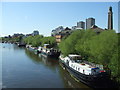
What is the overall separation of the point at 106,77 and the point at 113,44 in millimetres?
4660

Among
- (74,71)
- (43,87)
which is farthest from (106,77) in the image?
(43,87)

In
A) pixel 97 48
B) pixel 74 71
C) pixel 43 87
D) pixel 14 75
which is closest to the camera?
pixel 43 87

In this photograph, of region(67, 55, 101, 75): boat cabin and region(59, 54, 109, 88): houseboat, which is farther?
region(67, 55, 101, 75): boat cabin

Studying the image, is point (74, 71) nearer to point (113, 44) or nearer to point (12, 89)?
point (113, 44)

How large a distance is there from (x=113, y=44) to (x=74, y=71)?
24.4 ft

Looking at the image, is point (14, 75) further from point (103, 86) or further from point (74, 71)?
point (103, 86)

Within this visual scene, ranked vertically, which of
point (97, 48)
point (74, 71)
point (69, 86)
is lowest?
point (69, 86)

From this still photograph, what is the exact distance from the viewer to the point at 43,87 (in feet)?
76.7

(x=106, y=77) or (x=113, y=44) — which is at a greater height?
(x=113, y=44)

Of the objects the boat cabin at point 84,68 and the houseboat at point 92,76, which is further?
the boat cabin at point 84,68

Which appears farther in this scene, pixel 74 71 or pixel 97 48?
pixel 74 71

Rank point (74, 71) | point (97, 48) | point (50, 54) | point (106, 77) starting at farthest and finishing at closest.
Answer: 1. point (50, 54)
2. point (74, 71)
3. point (97, 48)
4. point (106, 77)

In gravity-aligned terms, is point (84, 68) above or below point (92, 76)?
above

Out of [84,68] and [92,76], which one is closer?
[92,76]
